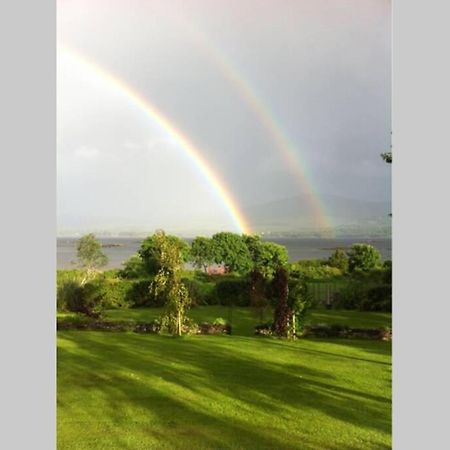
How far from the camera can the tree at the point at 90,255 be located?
20.8 feet

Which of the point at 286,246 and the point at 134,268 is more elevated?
the point at 286,246

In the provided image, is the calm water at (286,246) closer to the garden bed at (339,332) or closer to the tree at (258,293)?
the tree at (258,293)

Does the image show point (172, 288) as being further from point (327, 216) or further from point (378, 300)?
point (378, 300)

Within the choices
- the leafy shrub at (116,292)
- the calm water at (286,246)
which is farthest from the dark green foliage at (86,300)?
the calm water at (286,246)

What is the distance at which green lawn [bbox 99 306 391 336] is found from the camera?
5.79 m

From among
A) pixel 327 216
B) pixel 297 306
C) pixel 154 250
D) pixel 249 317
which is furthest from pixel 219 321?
pixel 327 216

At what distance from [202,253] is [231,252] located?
0.40 m

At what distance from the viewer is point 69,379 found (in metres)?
4.88

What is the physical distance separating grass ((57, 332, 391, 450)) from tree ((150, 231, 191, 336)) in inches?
9.6

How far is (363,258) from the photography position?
19.7 ft

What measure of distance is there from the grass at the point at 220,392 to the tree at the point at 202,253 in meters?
0.65

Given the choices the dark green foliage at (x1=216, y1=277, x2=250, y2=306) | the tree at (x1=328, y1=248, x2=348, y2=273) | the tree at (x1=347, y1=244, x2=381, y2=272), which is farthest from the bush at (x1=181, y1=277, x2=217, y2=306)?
the tree at (x1=347, y1=244, x2=381, y2=272)

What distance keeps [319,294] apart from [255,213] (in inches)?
54.7

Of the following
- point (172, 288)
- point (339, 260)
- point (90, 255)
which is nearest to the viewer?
point (172, 288)
